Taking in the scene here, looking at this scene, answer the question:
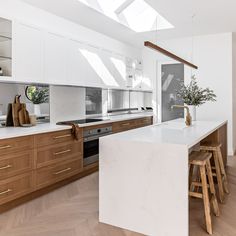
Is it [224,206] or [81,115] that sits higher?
[81,115]

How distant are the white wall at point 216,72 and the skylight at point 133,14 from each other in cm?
119

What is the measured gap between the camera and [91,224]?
2623mm

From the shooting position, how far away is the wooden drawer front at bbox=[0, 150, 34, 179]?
280 centimetres

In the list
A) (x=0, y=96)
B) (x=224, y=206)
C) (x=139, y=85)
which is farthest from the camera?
(x=139, y=85)

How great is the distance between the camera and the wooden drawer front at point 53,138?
326 centimetres

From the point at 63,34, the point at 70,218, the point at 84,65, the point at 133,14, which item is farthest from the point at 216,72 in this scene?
the point at 70,218

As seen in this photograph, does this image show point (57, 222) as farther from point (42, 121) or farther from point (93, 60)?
point (93, 60)

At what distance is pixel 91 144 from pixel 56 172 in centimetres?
93

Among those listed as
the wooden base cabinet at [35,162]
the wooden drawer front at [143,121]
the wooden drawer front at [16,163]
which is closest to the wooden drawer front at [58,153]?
the wooden base cabinet at [35,162]

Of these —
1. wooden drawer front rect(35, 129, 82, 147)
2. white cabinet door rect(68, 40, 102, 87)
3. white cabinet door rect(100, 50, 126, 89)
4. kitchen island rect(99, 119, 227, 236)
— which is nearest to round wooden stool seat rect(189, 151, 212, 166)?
kitchen island rect(99, 119, 227, 236)

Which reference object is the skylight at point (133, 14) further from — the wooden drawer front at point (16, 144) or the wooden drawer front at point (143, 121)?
the wooden drawer front at point (16, 144)

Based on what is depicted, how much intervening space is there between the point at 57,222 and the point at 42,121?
1.86m

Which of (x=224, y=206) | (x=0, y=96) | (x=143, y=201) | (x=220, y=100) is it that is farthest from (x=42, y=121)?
(x=220, y=100)

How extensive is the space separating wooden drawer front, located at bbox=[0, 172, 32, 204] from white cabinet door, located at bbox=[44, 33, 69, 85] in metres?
1.44
